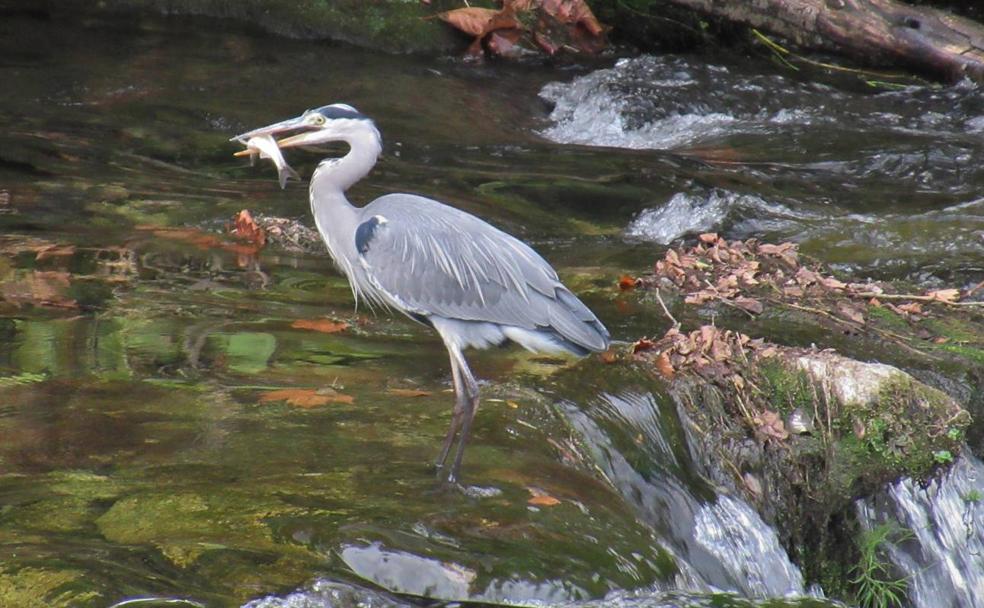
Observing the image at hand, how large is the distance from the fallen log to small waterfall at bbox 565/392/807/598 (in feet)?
21.6

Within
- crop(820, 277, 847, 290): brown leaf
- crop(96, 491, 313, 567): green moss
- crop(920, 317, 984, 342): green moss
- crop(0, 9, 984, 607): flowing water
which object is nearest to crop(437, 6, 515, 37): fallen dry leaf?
crop(0, 9, 984, 607): flowing water

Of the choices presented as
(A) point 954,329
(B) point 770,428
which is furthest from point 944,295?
(B) point 770,428

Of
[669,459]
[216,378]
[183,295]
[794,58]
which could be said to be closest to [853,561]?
[669,459]

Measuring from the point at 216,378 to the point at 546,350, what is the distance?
126 centimetres

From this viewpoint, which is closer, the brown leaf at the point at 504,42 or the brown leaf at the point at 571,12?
the brown leaf at the point at 504,42

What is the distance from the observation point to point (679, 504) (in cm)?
525

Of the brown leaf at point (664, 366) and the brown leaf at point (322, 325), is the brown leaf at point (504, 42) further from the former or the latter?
the brown leaf at point (664, 366)

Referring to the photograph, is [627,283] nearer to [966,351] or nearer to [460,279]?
[966,351]

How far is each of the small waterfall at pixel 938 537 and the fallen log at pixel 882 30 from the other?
19.3 feet

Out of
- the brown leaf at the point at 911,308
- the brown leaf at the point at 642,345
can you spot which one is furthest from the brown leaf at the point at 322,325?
the brown leaf at the point at 911,308

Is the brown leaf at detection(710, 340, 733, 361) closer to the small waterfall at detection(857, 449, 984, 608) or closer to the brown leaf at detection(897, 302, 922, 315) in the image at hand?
the small waterfall at detection(857, 449, 984, 608)

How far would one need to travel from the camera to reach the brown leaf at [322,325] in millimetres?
5910

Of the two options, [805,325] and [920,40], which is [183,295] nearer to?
[805,325]

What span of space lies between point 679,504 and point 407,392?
3.72ft
